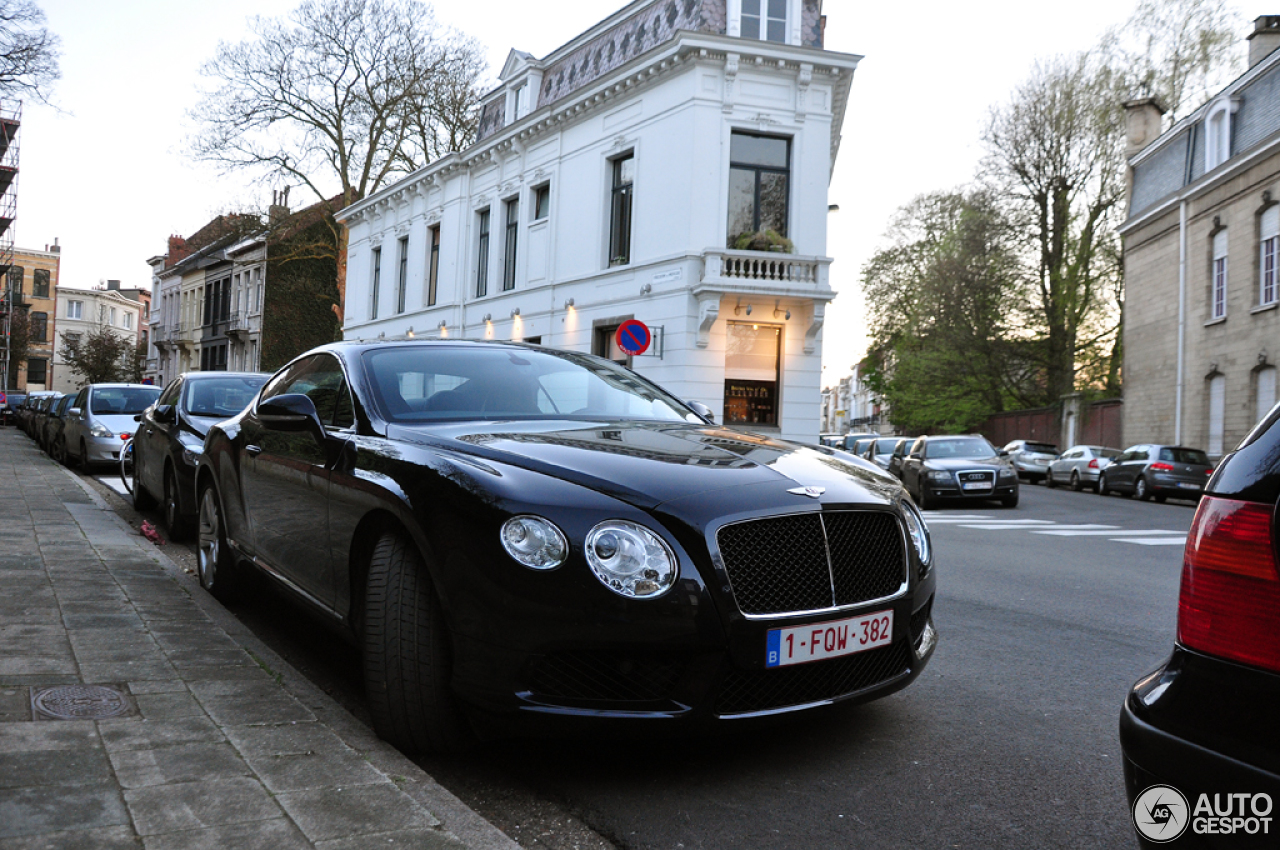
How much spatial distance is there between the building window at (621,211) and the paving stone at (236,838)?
23.3 m

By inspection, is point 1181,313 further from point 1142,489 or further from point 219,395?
point 219,395

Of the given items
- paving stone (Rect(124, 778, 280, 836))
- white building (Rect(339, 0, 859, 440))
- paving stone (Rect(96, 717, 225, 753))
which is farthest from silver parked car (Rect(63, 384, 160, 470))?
paving stone (Rect(124, 778, 280, 836))

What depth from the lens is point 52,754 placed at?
3158mm

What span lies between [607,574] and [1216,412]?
101 ft

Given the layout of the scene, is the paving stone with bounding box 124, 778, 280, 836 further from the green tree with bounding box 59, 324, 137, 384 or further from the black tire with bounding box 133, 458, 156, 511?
the green tree with bounding box 59, 324, 137, 384

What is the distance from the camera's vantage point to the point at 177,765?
123 inches

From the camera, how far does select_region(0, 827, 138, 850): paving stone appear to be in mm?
2529

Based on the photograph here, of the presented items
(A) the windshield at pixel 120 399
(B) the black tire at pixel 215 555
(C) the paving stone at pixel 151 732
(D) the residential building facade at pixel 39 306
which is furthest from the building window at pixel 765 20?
(D) the residential building facade at pixel 39 306

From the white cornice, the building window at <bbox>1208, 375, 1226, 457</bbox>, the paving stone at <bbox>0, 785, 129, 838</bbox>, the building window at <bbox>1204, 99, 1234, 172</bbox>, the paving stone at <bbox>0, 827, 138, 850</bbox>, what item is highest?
the building window at <bbox>1204, 99, 1234, 172</bbox>

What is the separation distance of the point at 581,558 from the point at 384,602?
0.85m

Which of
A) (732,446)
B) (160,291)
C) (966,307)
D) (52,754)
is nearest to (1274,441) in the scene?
(732,446)

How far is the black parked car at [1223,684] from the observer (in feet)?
5.85

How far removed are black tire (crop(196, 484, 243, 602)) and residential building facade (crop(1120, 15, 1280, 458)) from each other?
2655 cm

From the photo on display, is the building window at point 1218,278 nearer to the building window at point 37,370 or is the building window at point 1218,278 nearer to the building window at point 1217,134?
the building window at point 1217,134
